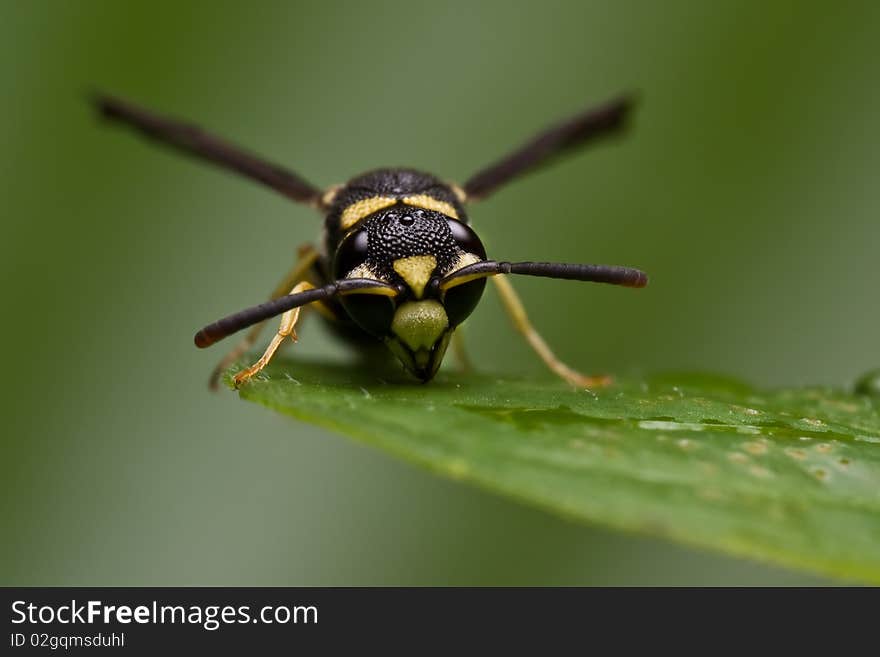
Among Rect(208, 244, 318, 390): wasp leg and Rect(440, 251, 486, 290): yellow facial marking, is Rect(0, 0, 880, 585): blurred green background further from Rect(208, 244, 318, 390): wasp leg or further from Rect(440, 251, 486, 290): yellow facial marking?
Rect(440, 251, 486, 290): yellow facial marking

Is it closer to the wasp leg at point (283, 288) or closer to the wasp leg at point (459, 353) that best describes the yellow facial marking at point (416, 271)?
the wasp leg at point (283, 288)

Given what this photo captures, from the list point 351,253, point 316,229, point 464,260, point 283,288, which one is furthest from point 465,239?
point 316,229

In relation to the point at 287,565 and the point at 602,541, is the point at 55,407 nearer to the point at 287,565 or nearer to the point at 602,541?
the point at 287,565

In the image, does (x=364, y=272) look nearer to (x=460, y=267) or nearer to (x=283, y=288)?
(x=460, y=267)

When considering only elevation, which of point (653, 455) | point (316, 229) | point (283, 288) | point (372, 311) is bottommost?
point (653, 455)

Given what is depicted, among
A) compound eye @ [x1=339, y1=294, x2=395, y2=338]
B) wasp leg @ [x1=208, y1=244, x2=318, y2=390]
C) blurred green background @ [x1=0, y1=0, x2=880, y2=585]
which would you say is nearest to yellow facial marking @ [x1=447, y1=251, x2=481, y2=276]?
compound eye @ [x1=339, y1=294, x2=395, y2=338]
